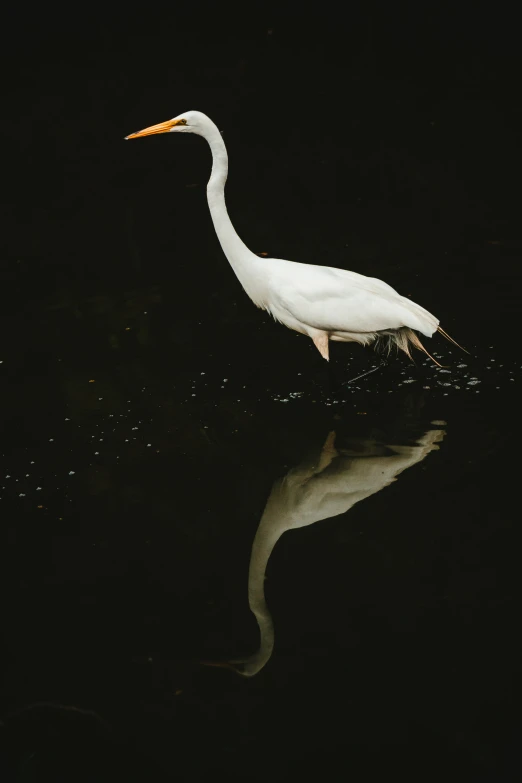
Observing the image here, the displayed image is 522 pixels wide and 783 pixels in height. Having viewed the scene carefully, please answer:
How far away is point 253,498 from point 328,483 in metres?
0.34

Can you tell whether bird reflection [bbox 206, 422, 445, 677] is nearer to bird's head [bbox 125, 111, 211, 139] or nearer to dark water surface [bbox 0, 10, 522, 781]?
dark water surface [bbox 0, 10, 522, 781]

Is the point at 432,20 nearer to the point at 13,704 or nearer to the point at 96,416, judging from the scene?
the point at 96,416

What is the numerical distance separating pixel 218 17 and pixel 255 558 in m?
12.6

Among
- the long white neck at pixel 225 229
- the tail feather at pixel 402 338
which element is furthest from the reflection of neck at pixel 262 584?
the long white neck at pixel 225 229

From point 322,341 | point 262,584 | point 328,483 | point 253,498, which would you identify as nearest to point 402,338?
point 322,341

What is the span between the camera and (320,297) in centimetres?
529

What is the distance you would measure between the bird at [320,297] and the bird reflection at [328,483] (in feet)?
1.74

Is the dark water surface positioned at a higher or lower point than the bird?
lower

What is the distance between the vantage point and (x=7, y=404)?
225 inches

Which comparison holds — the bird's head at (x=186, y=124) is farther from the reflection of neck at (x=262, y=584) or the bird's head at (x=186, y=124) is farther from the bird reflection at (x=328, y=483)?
the reflection of neck at (x=262, y=584)

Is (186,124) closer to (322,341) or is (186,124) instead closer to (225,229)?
(225,229)

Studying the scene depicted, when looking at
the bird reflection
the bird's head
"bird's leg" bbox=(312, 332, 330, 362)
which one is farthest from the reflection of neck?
the bird's head

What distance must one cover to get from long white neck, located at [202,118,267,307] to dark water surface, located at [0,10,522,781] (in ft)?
1.62

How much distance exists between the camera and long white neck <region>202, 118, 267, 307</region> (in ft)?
17.8
